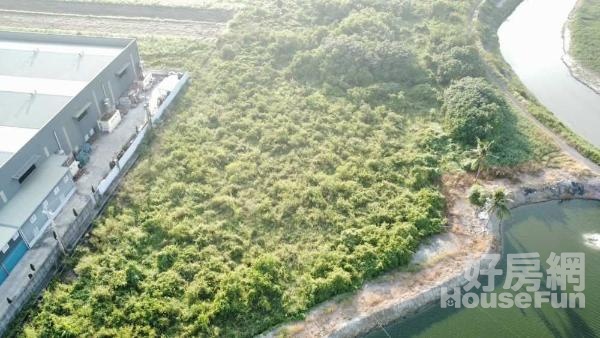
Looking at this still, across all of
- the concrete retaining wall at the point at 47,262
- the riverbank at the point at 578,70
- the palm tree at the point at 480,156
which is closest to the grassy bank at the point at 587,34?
the riverbank at the point at 578,70

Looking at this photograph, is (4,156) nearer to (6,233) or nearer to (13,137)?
(13,137)

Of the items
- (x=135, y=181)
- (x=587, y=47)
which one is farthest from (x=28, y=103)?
(x=587, y=47)

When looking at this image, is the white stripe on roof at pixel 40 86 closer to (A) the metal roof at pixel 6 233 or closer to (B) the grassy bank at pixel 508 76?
(A) the metal roof at pixel 6 233

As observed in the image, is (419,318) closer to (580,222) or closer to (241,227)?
(241,227)

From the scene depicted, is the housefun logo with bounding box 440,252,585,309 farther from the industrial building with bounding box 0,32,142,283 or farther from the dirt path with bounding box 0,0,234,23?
the dirt path with bounding box 0,0,234,23

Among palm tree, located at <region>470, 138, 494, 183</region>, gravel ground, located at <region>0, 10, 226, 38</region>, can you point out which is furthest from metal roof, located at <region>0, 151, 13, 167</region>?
palm tree, located at <region>470, 138, 494, 183</region>

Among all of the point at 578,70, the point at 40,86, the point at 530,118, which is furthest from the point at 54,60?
the point at 578,70
